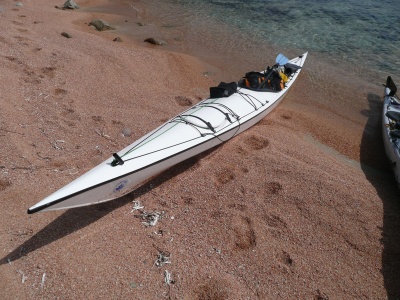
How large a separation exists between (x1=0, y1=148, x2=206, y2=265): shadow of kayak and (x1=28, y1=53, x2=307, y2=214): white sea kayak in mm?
261

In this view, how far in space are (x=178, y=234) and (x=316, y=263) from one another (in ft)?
6.28

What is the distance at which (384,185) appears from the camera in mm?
5840

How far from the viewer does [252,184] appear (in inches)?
208

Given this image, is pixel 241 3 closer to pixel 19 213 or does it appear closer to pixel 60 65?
pixel 60 65

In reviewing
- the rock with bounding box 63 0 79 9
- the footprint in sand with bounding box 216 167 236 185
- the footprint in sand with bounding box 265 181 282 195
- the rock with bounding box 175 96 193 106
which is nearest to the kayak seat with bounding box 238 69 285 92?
the rock with bounding box 175 96 193 106

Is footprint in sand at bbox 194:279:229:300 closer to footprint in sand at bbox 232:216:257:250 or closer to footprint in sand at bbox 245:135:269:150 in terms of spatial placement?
footprint in sand at bbox 232:216:257:250

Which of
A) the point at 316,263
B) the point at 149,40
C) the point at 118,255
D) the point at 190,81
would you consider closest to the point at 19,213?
the point at 118,255

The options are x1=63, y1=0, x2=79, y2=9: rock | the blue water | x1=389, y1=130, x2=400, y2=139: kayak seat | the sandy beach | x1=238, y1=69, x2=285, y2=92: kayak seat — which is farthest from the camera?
x1=63, y1=0, x2=79, y2=9: rock

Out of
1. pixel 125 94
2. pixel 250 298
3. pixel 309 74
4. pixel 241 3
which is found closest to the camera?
pixel 250 298

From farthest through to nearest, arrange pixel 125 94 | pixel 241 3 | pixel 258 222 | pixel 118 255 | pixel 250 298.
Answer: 1. pixel 241 3
2. pixel 125 94
3. pixel 258 222
4. pixel 118 255
5. pixel 250 298

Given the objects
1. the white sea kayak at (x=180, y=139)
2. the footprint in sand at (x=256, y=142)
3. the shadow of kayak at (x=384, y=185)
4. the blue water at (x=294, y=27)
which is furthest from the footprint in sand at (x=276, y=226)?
the blue water at (x=294, y=27)

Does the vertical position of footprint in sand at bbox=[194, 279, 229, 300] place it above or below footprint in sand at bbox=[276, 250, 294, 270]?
below

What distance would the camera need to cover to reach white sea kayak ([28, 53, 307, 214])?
402cm

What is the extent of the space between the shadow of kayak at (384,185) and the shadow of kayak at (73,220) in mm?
3472
